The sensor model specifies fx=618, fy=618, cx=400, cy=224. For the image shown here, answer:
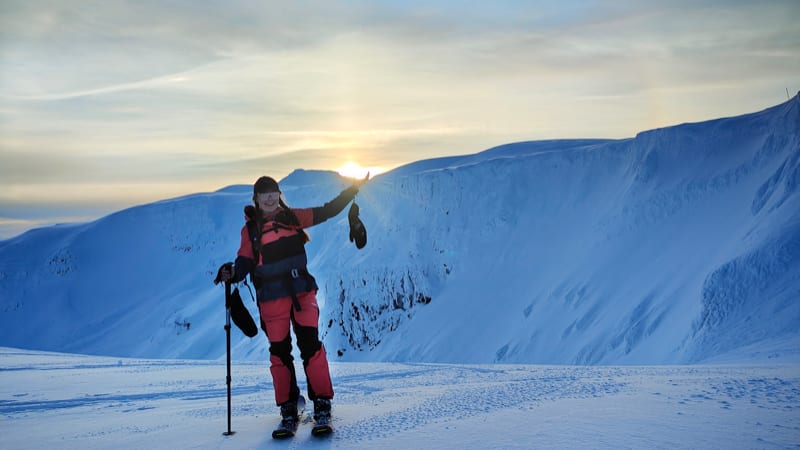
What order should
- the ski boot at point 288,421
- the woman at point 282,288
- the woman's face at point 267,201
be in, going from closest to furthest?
the ski boot at point 288,421 → the woman at point 282,288 → the woman's face at point 267,201

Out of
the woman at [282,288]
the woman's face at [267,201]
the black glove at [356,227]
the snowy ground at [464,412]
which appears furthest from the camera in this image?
the black glove at [356,227]

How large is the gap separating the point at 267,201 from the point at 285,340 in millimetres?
1116

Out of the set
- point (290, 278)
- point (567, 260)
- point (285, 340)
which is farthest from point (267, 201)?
point (567, 260)

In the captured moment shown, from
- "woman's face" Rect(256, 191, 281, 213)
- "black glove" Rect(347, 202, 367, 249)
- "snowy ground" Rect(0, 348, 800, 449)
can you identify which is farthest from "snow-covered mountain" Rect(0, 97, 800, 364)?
"woman's face" Rect(256, 191, 281, 213)

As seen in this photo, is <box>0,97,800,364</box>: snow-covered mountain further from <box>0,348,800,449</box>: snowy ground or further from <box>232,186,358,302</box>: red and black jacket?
<box>232,186,358,302</box>: red and black jacket

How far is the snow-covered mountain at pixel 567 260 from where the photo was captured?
19.2 metres

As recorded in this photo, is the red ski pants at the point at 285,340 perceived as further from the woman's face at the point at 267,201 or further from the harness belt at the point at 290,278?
the woman's face at the point at 267,201

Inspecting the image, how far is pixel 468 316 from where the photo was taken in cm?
3481

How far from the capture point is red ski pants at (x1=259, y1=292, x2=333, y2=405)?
4707 mm

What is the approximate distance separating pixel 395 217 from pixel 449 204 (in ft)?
14.3

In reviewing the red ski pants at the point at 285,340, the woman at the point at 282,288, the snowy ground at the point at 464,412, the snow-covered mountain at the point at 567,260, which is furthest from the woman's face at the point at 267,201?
the snow-covered mountain at the point at 567,260

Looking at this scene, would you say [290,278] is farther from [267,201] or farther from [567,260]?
[567,260]

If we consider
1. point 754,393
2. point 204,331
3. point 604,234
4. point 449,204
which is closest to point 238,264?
point 754,393

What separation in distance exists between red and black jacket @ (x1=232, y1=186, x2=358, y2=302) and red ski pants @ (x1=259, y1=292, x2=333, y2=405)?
0.31 ft
